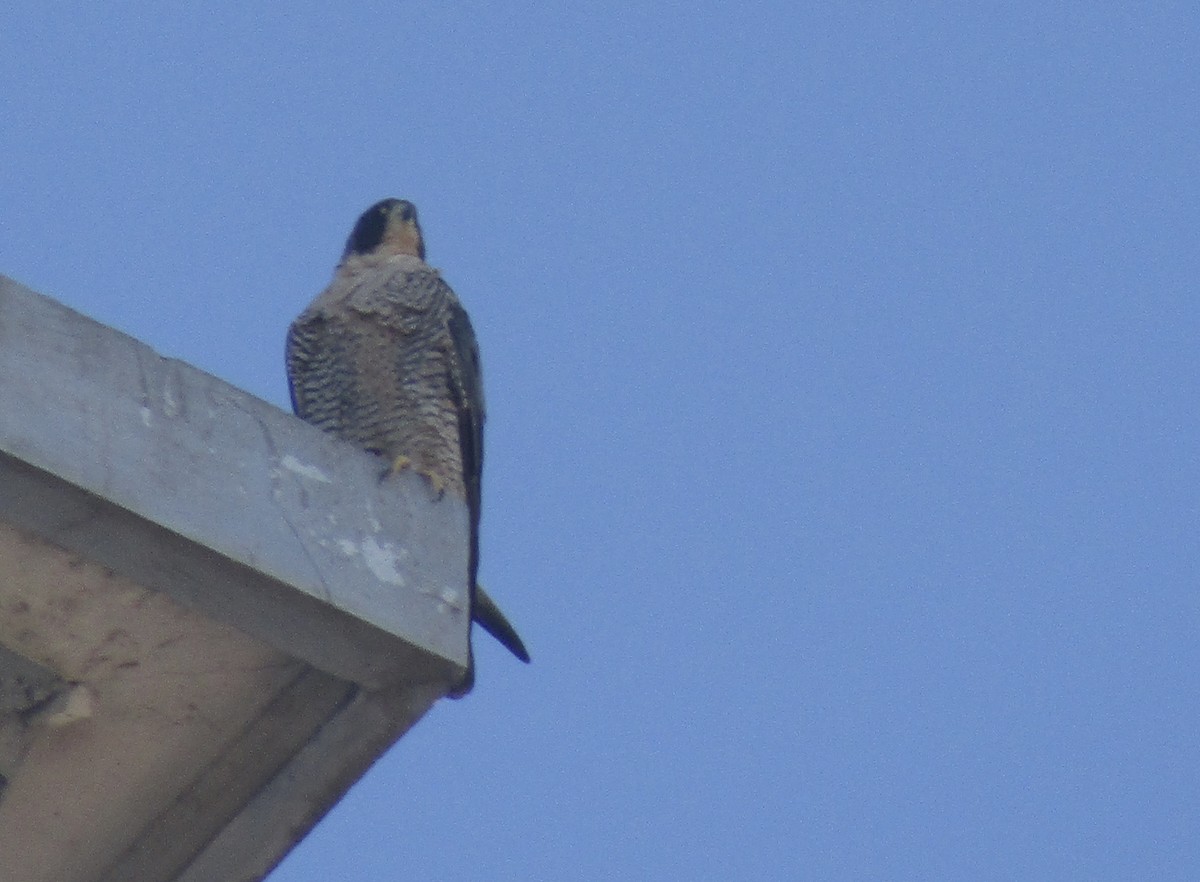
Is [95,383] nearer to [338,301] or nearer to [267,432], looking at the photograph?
[267,432]

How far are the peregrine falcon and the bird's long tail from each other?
14.5 inches

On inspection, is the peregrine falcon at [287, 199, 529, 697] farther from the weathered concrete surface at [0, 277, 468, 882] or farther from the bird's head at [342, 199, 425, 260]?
the weathered concrete surface at [0, 277, 468, 882]

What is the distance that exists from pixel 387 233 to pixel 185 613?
330cm

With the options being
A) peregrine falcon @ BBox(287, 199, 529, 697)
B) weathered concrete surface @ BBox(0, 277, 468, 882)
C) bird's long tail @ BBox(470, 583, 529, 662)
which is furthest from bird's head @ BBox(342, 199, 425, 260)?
weathered concrete surface @ BBox(0, 277, 468, 882)

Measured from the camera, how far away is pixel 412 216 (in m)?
6.17

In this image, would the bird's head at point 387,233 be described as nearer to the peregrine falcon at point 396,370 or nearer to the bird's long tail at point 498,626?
the peregrine falcon at point 396,370

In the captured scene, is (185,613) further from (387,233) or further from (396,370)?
(387,233)

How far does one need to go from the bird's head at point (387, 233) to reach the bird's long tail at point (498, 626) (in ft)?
4.82

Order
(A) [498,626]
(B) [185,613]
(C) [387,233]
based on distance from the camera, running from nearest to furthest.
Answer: (B) [185,613] < (A) [498,626] < (C) [387,233]

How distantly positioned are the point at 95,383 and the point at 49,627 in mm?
354

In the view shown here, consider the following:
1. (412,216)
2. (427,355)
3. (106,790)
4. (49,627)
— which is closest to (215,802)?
(106,790)

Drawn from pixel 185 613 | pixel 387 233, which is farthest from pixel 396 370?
pixel 185 613

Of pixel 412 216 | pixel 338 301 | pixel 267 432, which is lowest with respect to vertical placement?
pixel 267 432

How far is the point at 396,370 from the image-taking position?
17.4 ft
